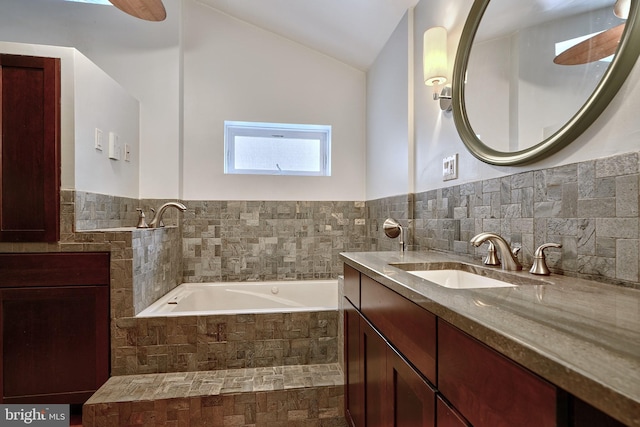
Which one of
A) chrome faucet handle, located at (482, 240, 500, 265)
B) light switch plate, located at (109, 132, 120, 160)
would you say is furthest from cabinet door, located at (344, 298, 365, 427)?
light switch plate, located at (109, 132, 120, 160)

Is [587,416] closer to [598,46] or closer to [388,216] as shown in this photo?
[598,46]

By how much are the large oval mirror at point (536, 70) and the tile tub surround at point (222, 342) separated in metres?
1.32

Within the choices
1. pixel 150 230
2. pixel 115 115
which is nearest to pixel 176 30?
pixel 115 115

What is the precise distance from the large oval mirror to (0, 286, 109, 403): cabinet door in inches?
82.4

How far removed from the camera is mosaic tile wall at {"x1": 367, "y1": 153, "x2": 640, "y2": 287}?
79 cm

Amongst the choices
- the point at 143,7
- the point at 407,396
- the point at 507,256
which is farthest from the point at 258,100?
the point at 407,396

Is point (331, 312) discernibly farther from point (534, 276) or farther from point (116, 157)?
point (116, 157)

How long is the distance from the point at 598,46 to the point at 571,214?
0.47 meters

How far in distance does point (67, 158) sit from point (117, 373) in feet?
3.94

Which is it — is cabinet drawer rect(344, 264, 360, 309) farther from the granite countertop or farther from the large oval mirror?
the large oval mirror

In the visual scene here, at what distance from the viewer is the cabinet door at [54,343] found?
5.34 ft

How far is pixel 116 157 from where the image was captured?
2137 millimetres

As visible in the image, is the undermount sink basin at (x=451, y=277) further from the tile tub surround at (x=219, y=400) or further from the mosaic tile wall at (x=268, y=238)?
the mosaic tile wall at (x=268, y=238)

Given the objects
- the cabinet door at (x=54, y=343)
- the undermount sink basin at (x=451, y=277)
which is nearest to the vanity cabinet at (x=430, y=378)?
the undermount sink basin at (x=451, y=277)
